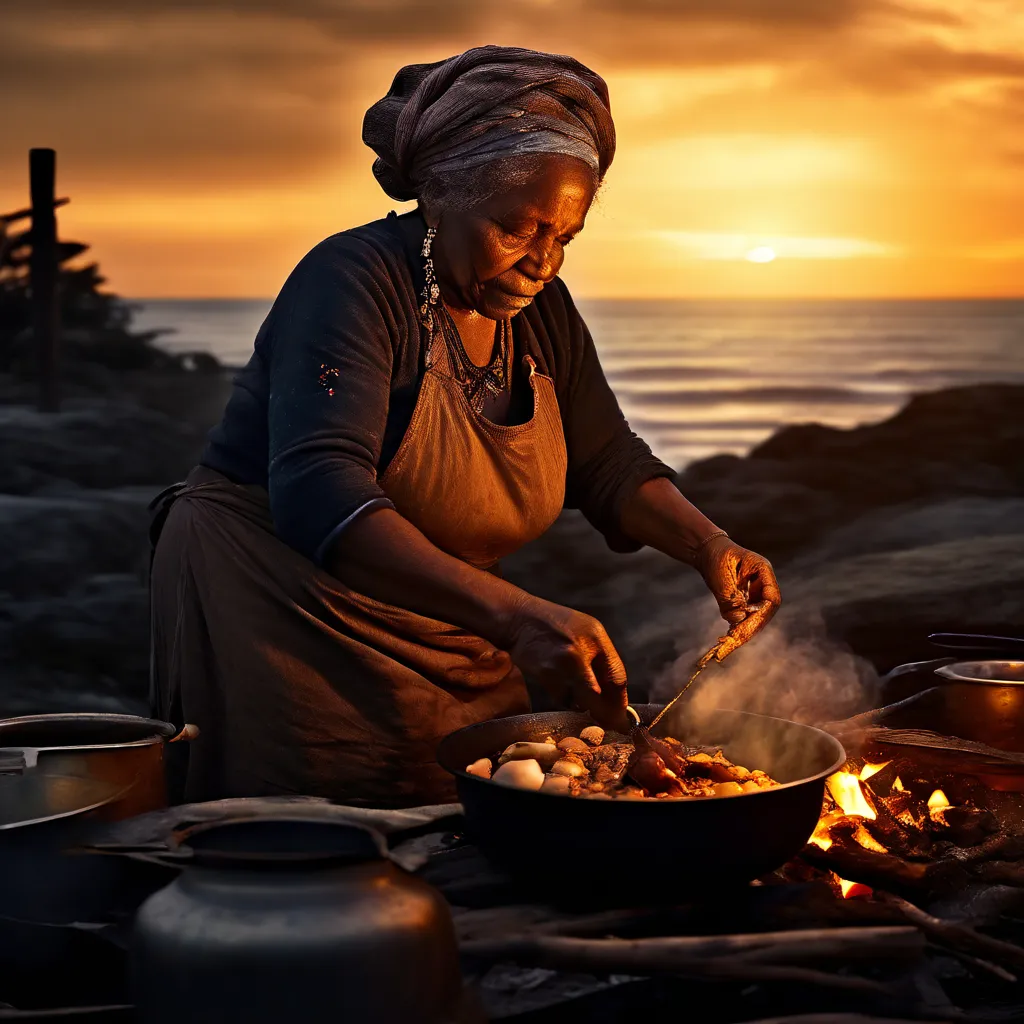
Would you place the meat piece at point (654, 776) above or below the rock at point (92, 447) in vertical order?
below

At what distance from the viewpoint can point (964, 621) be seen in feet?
19.7

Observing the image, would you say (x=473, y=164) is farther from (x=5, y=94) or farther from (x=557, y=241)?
(x=5, y=94)

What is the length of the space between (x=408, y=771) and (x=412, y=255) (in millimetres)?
1179

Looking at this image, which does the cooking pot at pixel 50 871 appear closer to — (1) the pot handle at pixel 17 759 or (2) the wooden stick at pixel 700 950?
(1) the pot handle at pixel 17 759

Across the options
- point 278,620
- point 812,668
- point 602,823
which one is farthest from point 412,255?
point 812,668

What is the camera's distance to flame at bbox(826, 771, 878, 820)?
9.89ft

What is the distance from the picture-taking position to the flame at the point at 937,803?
10.1 feet

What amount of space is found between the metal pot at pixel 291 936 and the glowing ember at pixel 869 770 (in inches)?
63.3

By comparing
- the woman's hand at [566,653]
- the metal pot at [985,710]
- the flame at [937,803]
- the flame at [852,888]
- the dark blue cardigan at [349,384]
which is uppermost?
the dark blue cardigan at [349,384]

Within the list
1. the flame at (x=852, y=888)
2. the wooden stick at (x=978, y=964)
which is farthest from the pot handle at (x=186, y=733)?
the wooden stick at (x=978, y=964)

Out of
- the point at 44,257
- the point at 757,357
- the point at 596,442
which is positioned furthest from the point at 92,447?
the point at 757,357

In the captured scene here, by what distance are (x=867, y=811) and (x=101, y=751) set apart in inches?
66.2

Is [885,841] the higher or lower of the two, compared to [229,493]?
lower

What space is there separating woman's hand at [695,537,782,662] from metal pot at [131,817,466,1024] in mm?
1384
